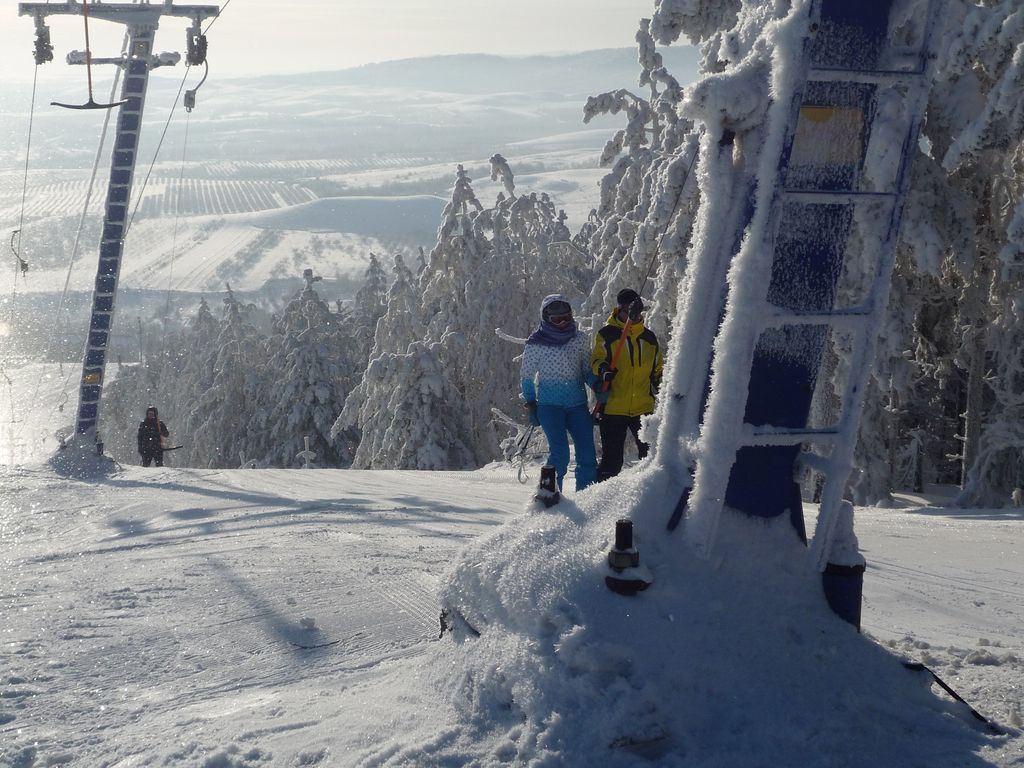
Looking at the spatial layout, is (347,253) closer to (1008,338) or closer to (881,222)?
(1008,338)

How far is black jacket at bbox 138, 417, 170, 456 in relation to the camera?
55.9ft

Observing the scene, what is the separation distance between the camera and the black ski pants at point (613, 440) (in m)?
7.00

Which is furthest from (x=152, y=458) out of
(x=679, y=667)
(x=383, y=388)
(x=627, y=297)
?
(x=679, y=667)

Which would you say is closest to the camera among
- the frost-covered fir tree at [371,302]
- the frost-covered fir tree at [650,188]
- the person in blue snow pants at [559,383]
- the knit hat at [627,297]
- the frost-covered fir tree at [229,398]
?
the knit hat at [627,297]

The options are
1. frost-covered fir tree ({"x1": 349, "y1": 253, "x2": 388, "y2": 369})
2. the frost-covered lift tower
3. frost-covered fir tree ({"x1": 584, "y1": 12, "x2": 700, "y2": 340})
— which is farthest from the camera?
frost-covered fir tree ({"x1": 349, "y1": 253, "x2": 388, "y2": 369})

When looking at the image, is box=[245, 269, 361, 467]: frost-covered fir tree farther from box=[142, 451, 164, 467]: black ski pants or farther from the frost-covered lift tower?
the frost-covered lift tower

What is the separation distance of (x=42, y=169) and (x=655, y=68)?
17694 centimetres

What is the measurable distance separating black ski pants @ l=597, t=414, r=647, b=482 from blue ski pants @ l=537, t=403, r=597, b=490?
0.25 ft

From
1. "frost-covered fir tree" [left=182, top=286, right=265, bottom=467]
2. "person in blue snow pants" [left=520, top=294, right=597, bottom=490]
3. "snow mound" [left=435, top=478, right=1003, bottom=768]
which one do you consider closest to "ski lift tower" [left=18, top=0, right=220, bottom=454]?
"person in blue snow pants" [left=520, top=294, right=597, bottom=490]

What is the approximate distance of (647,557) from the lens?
3693 millimetres

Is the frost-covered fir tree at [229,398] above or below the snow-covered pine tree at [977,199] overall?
below

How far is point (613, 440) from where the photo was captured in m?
7.10

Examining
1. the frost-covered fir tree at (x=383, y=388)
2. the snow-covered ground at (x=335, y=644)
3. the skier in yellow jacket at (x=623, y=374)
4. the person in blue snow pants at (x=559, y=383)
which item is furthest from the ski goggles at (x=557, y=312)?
the frost-covered fir tree at (x=383, y=388)

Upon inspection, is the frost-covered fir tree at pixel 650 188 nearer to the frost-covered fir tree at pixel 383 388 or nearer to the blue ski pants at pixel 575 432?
the blue ski pants at pixel 575 432
